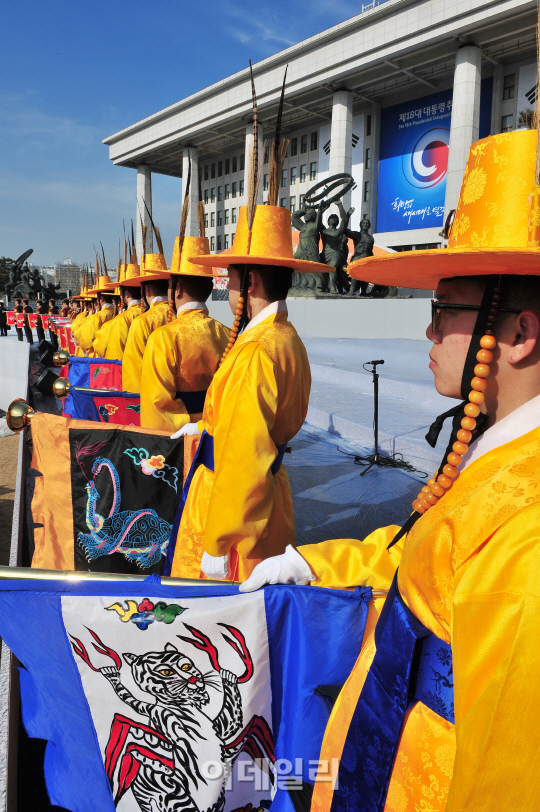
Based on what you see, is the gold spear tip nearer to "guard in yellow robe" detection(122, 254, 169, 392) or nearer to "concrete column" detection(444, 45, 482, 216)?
"guard in yellow robe" detection(122, 254, 169, 392)

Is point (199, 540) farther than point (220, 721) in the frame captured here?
Yes

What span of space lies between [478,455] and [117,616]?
37.4 inches

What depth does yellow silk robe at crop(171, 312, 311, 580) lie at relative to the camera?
186 centimetres

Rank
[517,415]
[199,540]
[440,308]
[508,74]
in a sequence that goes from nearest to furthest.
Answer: [517,415] < [440,308] < [199,540] < [508,74]

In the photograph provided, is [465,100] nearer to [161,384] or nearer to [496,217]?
[161,384]

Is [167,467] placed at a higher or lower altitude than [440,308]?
lower

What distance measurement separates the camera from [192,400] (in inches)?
139

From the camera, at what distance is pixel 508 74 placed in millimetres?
26281

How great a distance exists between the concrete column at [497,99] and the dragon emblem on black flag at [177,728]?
1205 inches

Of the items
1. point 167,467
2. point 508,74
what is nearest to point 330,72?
point 508,74

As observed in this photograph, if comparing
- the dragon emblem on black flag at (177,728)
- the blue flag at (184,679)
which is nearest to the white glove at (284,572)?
the blue flag at (184,679)

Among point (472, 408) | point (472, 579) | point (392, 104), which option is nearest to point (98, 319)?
point (472, 408)

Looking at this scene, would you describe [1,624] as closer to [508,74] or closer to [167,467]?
[167,467]

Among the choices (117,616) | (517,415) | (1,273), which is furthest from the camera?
(1,273)
